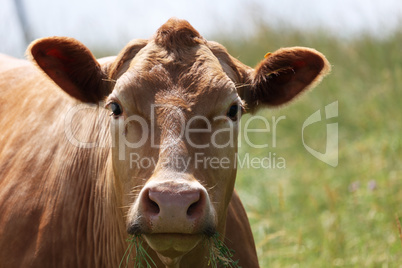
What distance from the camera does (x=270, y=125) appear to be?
9.55 m

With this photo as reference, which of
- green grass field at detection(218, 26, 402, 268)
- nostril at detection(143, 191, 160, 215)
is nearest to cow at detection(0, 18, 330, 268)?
nostril at detection(143, 191, 160, 215)

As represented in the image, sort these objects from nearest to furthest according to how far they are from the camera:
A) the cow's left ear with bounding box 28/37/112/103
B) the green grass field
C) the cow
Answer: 1. the cow
2. the cow's left ear with bounding box 28/37/112/103
3. the green grass field

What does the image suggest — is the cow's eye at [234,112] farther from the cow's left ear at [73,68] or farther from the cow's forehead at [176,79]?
the cow's left ear at [73,68]

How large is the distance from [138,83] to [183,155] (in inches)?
21.5

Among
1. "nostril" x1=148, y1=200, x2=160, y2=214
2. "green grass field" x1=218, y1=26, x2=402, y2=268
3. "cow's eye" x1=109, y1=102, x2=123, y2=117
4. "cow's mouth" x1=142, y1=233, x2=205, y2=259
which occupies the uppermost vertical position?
"cow's eye" x1=109, y1=102, x2=123, y2=117

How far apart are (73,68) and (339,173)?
460 cm

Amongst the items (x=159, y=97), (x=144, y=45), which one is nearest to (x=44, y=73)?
(x=144, y=45)

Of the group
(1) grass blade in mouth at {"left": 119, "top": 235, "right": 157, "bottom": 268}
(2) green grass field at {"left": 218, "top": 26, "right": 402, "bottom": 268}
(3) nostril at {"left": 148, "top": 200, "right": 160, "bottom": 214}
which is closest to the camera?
(3) nostril at {"left": 148, "top": 200, "right": 160, "bottom": 214}

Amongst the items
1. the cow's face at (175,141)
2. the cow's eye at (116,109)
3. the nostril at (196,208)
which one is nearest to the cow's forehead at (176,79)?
the cow's face at (175,141)

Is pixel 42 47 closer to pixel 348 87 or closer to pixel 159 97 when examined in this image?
pixel 159 97

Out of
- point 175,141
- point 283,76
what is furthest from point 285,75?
point 175,141

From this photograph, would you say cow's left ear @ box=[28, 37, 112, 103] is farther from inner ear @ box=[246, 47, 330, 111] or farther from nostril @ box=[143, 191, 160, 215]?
nostril @ box=[143, 191, 160, 215]

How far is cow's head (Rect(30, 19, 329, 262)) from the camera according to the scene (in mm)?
2828

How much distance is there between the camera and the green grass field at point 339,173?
5.66 meters
